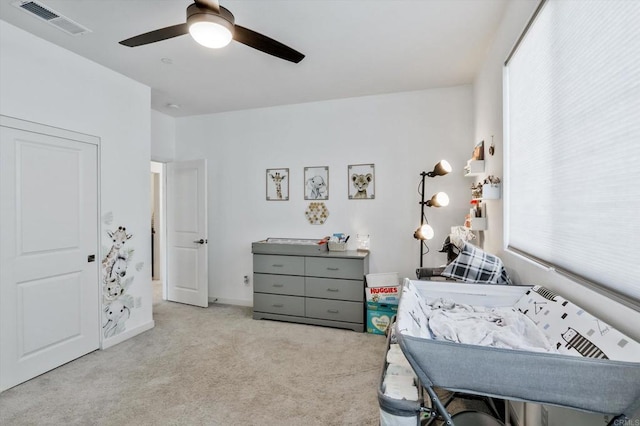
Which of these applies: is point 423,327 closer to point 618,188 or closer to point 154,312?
point 618,188

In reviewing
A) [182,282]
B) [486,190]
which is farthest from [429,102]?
[182,282]

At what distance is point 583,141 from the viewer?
1.20 m

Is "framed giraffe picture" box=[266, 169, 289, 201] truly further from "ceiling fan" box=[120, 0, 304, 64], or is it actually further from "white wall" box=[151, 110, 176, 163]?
"ceiling fan" box=[120, 0, 304, 64]

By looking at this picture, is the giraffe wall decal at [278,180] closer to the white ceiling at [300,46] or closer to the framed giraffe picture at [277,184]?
the framed giraffe picture at [277,184]

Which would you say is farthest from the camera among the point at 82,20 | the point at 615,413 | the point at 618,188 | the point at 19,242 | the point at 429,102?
the point at 429,102

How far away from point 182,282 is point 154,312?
0.51 m

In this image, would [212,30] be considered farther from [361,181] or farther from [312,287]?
[312,287]

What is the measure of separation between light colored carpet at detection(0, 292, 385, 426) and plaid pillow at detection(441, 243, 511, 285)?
1043mm

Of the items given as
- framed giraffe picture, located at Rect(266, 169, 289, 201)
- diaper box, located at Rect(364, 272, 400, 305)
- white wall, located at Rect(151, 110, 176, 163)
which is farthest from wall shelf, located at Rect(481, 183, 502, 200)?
white wall, located at Rect(151, 110, 176, 163)

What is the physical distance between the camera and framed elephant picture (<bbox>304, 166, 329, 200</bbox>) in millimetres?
3865

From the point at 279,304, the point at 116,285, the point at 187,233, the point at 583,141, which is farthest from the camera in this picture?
the point at 187,233

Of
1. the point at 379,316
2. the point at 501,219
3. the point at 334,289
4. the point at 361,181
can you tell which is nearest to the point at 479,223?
the point at 501,219

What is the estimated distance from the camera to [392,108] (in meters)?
3.60

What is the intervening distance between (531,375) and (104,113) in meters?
3.70
